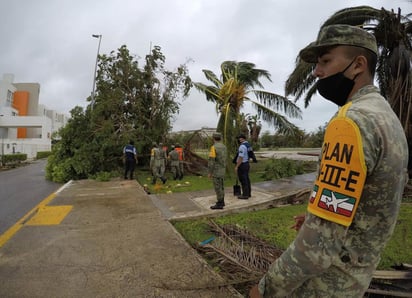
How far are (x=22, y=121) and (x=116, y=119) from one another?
32.6 meters

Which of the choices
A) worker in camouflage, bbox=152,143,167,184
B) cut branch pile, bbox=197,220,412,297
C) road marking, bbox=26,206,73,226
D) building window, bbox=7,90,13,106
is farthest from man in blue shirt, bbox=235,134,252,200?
building window, bbox=7,90,13,106

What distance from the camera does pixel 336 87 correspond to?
4.18 feet

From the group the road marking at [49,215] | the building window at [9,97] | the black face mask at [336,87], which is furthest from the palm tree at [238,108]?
the building window at [9,97]

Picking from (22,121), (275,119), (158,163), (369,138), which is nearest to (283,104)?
(275,119)

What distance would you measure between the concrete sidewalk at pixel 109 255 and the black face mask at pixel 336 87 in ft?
7.31

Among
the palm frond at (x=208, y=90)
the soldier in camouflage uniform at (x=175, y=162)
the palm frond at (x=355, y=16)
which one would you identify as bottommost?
the soldier in camouflage uniform at (x=175, y=162)

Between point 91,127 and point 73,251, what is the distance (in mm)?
10753

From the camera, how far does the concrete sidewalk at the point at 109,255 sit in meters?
2.85

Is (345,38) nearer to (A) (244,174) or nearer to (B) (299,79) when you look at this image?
(A) (244,174)

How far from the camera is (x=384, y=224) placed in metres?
1.08

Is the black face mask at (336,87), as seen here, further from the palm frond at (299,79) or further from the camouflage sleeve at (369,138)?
the palm frond at (299,79)

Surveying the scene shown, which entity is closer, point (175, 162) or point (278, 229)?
point (278, 229)

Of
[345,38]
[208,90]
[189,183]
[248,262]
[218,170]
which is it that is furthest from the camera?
[208,90]

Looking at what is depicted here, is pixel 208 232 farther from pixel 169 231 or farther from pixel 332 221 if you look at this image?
pixel 332 221
